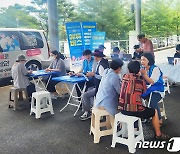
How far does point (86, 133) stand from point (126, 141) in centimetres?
72

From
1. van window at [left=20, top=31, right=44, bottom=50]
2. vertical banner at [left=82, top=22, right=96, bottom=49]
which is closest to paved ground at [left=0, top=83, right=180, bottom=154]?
van window at [left=20, top=31, right=44, bottom=50]

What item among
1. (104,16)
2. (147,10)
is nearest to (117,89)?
(104,16)

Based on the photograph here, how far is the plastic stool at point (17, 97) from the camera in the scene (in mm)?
4723

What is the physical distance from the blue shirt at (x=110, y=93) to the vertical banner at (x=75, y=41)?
12.8 feet

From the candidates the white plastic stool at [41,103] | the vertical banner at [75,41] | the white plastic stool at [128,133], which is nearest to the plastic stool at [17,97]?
the white plastic stool at [41,103]

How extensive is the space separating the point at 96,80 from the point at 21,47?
4039mm

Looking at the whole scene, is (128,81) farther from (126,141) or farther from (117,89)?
(126,141)

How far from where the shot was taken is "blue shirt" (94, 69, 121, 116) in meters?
3.03

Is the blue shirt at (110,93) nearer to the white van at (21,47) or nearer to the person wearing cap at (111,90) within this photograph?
the person wearing cap at (111,90)

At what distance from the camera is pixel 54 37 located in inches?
301

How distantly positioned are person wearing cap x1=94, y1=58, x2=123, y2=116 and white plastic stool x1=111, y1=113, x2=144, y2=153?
185 millimetres

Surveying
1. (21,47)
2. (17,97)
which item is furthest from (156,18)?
(17,97)

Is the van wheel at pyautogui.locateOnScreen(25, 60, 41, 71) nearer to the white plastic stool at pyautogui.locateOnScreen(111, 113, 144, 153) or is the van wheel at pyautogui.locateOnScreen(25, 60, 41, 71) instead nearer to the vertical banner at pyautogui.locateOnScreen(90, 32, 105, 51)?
the vertical banner at pyautogui.locateOnScreen(90, 32, 105, 51)

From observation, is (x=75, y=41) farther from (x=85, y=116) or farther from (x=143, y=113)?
(x=143, y=113)
